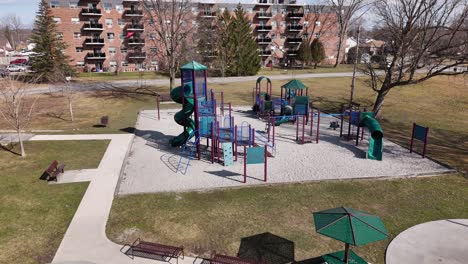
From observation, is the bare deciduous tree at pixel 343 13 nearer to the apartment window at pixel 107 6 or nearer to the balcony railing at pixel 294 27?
the balcony railing at pixel 294 27

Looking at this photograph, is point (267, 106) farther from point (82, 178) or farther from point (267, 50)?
point (267, 50)

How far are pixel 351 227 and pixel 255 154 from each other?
696 cm

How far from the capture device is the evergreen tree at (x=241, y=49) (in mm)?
54188

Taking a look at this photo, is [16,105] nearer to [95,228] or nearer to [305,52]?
[95,228]

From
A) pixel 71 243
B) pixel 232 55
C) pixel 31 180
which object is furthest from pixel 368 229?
pixel 232 55

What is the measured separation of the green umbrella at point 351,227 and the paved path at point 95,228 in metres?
4.01

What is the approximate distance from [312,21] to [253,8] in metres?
14.5

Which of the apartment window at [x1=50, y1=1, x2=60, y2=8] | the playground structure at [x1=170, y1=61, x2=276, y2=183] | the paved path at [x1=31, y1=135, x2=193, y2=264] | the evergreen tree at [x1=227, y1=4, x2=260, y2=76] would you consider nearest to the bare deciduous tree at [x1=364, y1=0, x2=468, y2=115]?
the playground structure at [x1=170, y1=61, x2=276, y2=183]

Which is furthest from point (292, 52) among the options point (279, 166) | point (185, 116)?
point (279, 166)

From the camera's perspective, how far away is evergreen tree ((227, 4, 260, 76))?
5419 centimetres

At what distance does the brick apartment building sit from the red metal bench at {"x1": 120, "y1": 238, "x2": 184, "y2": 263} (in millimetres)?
47957

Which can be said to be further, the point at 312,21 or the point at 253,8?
the point at 312,21

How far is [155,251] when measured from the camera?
30.4 feet

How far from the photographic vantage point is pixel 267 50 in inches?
2712
